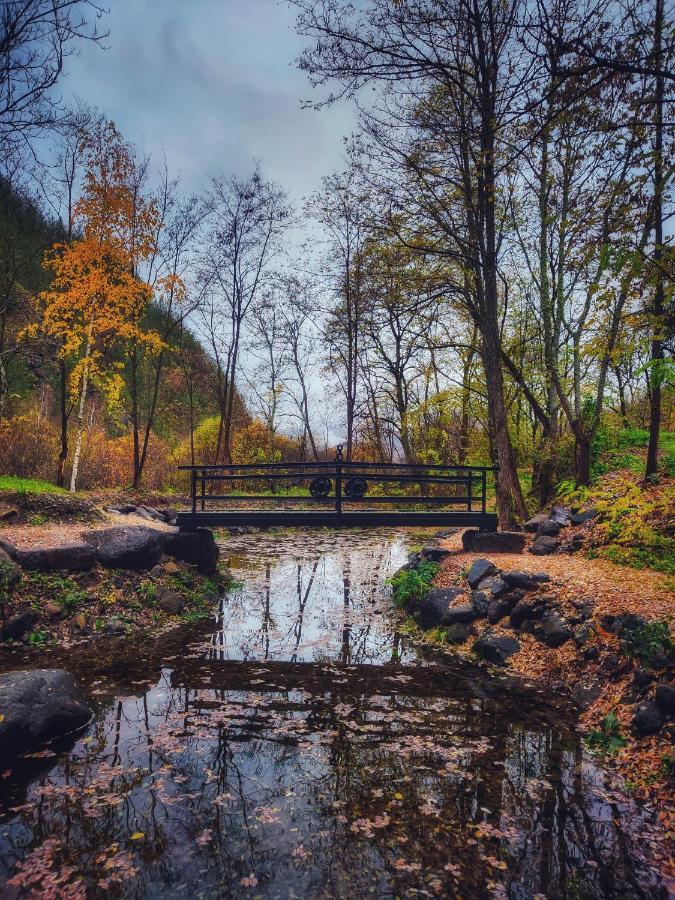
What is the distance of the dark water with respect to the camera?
2941 mm

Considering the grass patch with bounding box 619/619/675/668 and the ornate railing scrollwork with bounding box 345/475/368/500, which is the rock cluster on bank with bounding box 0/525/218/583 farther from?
the grass patch with bounding box 619/619/675/668

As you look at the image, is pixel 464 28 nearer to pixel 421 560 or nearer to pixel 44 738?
pixel 421 560

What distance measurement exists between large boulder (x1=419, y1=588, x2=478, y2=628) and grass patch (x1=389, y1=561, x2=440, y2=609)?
0.42 meters

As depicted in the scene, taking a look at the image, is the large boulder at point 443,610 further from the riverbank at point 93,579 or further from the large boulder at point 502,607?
the riverbank at point 93,579

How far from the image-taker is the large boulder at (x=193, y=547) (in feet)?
35.3

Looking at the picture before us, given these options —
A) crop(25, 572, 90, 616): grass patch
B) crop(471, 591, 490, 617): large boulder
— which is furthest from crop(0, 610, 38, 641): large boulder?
crop(471, 591, 490, 617): large boulder

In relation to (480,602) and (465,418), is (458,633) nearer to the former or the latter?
(480,602)

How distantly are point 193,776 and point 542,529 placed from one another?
8.21 m

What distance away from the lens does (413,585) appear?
9312 mm

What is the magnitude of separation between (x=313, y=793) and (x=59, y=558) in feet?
21.1

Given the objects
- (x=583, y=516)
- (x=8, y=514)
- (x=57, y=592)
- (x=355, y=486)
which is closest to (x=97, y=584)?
(x=57, y=592)

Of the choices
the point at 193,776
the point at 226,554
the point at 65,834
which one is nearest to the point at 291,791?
the point at 193,776

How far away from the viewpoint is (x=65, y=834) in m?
3.24

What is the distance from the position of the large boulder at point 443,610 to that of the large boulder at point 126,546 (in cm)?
510
